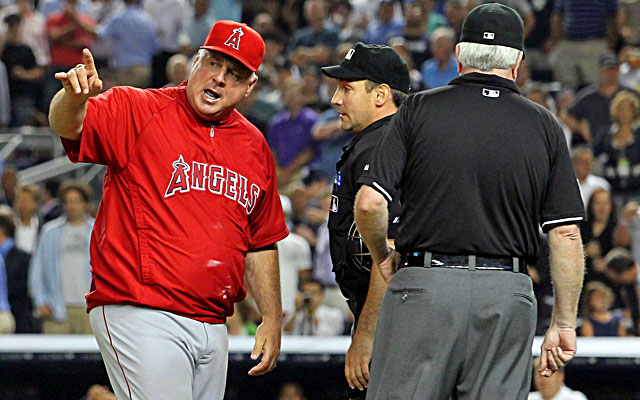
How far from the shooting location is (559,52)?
12039mm

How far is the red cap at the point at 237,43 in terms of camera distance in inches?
158

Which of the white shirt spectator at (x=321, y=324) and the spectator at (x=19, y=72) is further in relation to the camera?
the spectator at (x=19, y=72)

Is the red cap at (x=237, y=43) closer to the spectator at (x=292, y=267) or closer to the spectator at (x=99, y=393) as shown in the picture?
the spectator at (x=99, y=393)

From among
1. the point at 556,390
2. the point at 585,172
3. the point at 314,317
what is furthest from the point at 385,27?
the point at 556,390

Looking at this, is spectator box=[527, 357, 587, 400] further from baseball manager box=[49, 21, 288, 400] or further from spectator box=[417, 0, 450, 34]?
spectator box=[417, 0, 450, 34]

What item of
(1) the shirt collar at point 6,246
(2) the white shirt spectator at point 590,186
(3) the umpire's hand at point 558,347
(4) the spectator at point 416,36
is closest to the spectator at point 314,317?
(2) the white shirt spectator at point 590,186

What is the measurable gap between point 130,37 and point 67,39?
2.55 feet

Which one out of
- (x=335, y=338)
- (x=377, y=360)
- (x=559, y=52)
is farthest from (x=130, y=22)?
(x=377, y=360)

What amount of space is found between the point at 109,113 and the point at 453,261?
1.39m

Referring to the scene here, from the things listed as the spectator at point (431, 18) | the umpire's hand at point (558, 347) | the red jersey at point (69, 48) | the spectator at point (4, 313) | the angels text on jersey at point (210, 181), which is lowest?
the spectator at point (4, 313)

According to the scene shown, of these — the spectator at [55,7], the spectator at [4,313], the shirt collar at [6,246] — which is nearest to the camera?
the spectator at [4,313]

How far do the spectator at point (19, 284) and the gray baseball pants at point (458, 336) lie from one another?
21.2 ft

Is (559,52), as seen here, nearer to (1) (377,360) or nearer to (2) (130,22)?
(2) (130,22)

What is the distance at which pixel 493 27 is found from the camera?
11.9ft
